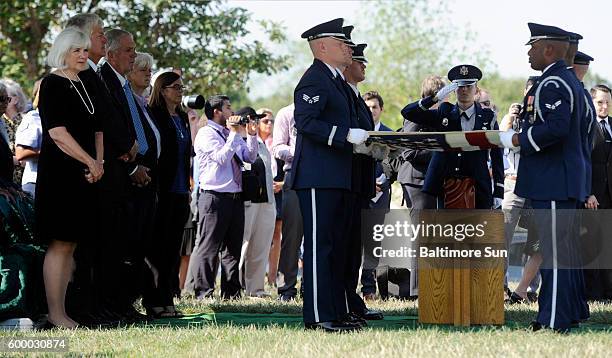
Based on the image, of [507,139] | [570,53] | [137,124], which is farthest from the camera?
[137,124]

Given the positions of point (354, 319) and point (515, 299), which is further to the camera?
point (515, 299)

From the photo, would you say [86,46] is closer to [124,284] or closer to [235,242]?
[124,284]

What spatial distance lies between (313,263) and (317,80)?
4.01 feet

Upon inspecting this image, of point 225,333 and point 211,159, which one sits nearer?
point 225,333

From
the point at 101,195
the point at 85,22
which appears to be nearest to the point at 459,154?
the point at 101,195

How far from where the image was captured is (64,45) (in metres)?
8.31

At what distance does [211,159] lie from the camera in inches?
467

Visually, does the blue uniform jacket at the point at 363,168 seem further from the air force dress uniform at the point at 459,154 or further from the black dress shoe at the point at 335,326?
the air force dress uniform at the point at 459,154

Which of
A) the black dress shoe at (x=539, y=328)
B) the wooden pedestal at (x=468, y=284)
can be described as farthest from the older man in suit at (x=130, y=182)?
the black dress shoe at (x=539, y=328)

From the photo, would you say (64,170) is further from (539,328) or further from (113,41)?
(539,328)

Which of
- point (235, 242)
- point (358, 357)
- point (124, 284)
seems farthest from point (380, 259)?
point (358, 357)

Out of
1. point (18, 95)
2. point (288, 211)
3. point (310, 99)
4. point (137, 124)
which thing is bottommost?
point (288, 211)

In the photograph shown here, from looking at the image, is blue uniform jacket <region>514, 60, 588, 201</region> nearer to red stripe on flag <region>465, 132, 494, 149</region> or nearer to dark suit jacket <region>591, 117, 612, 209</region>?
red stripe on flag <region>465, 132, 494, 149</region>

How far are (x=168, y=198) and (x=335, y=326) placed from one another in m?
2.11
